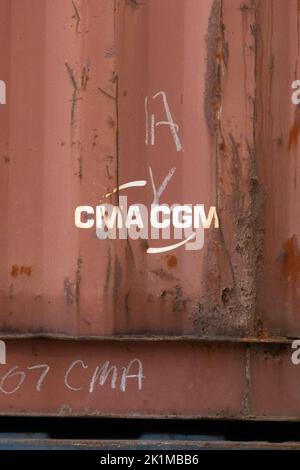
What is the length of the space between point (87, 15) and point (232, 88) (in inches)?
20.6

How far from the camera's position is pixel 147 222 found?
249 cm

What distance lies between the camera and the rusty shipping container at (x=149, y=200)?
246 centimetres

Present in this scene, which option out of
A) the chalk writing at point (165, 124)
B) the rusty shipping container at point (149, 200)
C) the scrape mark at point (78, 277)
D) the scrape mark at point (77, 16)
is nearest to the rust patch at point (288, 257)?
the rusty shipping container at point (149, 200)

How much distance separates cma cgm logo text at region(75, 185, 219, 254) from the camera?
8.14ft

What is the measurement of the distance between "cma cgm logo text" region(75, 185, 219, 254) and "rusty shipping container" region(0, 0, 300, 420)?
0.03 ft

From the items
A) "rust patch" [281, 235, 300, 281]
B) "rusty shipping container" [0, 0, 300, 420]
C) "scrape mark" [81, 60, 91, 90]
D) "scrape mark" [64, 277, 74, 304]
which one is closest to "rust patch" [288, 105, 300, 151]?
"rusty shipping container" [0, 0, 300, 420]

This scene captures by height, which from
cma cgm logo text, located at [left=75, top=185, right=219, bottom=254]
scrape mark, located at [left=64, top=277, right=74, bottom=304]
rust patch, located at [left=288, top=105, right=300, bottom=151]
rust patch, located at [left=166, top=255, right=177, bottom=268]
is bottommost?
scrape mark, located at [left=64, top=277, right=74, bottom=304]

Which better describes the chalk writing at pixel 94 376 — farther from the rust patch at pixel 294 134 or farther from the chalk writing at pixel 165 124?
the rust patch at pixel 294 134

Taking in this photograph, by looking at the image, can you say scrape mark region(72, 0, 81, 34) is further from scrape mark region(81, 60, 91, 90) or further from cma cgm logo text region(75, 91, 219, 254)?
cma cgm logo text region(75, 91, 219, 254)

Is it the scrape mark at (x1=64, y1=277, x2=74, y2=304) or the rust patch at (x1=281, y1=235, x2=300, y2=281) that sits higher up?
the rust patch at (x1=281, y1=235, x2=300, y2=281)

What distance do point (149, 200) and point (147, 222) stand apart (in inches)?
2.8

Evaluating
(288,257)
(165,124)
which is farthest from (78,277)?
(288,257)

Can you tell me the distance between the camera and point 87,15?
2.47 m
